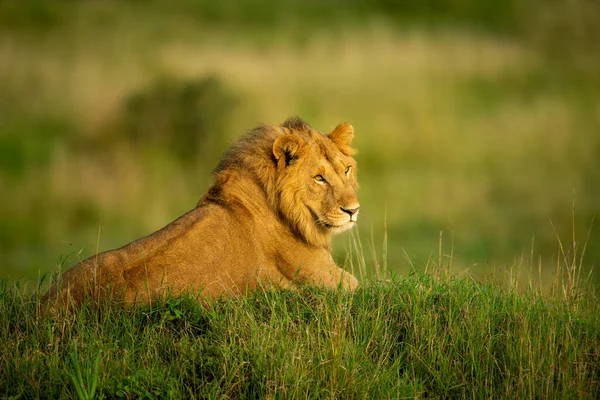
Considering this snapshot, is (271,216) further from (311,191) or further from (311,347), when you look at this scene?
(311,347)

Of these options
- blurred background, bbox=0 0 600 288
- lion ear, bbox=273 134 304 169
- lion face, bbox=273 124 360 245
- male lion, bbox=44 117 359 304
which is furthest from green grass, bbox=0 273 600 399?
blurred background, bbox=0 0 600 288

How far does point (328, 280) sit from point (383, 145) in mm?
17298

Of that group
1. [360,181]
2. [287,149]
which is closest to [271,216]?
[287,149]

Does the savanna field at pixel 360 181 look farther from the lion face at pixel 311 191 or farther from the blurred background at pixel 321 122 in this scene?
the lion face at pixel 311 191

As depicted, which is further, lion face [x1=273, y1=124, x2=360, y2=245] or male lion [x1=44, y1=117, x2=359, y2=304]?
lion face [x1=273, y1=124, x2=360, y2=245]

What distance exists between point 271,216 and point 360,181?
491 inches

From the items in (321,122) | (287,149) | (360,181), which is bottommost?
(360,181)

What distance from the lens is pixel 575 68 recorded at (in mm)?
33875

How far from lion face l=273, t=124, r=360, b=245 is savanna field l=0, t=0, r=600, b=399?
475mm

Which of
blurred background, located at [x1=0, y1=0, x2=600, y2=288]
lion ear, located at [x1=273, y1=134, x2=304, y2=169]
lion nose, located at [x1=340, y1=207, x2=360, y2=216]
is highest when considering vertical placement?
lion ear, located at [x1=273, y1=134, x2=304, y2=169]

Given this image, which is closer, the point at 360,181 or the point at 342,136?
the point at 342,136

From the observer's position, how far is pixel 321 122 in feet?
78.6

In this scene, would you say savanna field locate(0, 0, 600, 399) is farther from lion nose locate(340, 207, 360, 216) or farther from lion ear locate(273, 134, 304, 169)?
lion ear locate(273, 134, 304, 169)

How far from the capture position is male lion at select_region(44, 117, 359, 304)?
652cm
